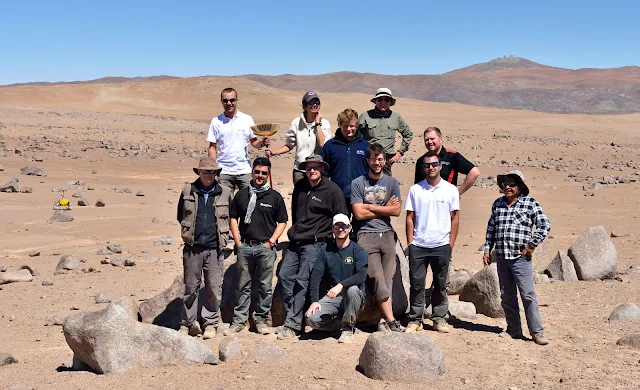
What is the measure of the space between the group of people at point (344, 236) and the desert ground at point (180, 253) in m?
0.32

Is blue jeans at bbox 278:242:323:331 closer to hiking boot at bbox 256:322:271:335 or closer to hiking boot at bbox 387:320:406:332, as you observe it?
hiking boot at bbox 256:322:271:335

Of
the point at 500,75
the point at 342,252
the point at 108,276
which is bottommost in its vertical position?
the point at 108,276

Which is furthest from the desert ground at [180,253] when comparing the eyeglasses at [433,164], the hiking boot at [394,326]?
the eyeglasses at [433,164]

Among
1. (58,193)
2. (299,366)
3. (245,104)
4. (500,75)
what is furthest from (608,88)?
(299,366)

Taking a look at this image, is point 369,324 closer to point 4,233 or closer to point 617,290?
point 617,290

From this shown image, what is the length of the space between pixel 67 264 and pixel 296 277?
481cm

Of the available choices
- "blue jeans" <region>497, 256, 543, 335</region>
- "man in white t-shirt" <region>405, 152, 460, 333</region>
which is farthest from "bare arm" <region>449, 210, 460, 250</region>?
"blue jeans" <region>497, 256, 543, 335</region>

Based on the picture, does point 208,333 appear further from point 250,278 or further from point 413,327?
point 413,327

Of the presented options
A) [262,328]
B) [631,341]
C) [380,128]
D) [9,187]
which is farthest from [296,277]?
[9,187]

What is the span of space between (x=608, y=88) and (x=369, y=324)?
112 meters

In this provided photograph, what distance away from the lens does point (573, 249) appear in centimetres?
999

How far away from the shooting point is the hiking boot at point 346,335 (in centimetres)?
690

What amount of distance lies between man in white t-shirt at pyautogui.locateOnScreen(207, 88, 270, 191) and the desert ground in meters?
1.77

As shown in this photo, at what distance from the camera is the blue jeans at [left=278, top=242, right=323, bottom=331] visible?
7.08 meters
